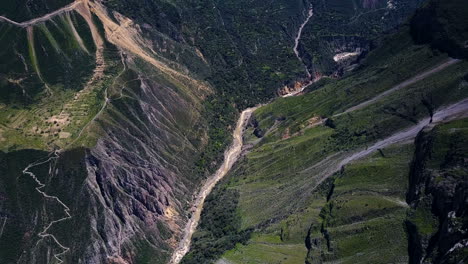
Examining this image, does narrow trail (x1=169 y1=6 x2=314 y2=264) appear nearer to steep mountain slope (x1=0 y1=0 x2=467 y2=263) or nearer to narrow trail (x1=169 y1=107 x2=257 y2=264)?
narrow trail (x1=169 y1=107 x2=257 y2=264)

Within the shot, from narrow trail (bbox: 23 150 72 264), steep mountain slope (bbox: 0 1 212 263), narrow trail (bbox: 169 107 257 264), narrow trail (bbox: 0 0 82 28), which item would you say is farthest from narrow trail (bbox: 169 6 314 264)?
narrow trail (bbox: 0 0 82 28)

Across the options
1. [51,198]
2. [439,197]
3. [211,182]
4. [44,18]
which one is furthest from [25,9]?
[439,197]

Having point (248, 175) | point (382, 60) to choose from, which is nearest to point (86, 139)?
point (248, 175)

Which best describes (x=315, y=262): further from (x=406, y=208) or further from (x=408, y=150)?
(x=408, y=150)

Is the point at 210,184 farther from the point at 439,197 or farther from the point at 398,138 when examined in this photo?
the point at 439,197

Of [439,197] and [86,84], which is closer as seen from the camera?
[439,197]

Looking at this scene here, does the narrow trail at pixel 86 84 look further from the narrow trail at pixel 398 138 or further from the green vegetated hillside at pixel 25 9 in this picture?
the narrow trail at pixel 398 138

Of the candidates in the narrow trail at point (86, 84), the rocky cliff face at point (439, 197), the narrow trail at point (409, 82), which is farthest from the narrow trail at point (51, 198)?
the narrow trail at point (409, 82)
